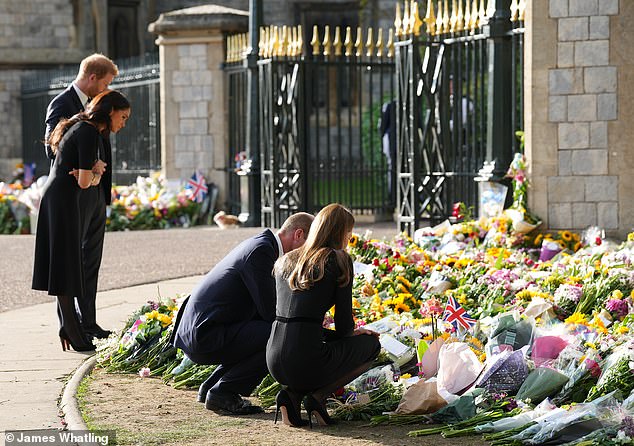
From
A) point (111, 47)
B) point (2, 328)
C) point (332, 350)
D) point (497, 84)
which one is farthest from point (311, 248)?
point (111, 47)

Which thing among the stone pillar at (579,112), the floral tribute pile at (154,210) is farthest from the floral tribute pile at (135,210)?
the stone pillar at (579,112)

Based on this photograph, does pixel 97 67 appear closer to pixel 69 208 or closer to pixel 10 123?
pixel 69 208

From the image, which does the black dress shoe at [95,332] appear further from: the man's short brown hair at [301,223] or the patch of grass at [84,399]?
the man's short brown hair at [301,223]

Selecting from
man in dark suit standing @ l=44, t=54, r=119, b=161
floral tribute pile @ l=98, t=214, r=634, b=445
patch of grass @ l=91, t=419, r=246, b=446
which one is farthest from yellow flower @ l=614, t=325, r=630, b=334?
man in dark suit standing @ l=44, t=54, r=119, b=161

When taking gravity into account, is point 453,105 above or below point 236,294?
above

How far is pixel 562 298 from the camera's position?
299 inches

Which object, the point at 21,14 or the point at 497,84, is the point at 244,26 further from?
the point at 21,14

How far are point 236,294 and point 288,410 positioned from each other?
2.40 ft

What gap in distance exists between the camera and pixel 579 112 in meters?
10.5

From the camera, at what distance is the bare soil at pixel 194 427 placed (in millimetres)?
5504

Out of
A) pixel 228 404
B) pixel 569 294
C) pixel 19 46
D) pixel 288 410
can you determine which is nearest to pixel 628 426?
pixel 288 410

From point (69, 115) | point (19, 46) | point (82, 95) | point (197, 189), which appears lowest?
point (197, 189)

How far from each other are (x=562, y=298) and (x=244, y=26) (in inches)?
425

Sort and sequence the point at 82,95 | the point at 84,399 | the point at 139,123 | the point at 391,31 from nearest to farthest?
the point at 84,399, the point at 82,95, the point at 391,31, the point at 139,123
